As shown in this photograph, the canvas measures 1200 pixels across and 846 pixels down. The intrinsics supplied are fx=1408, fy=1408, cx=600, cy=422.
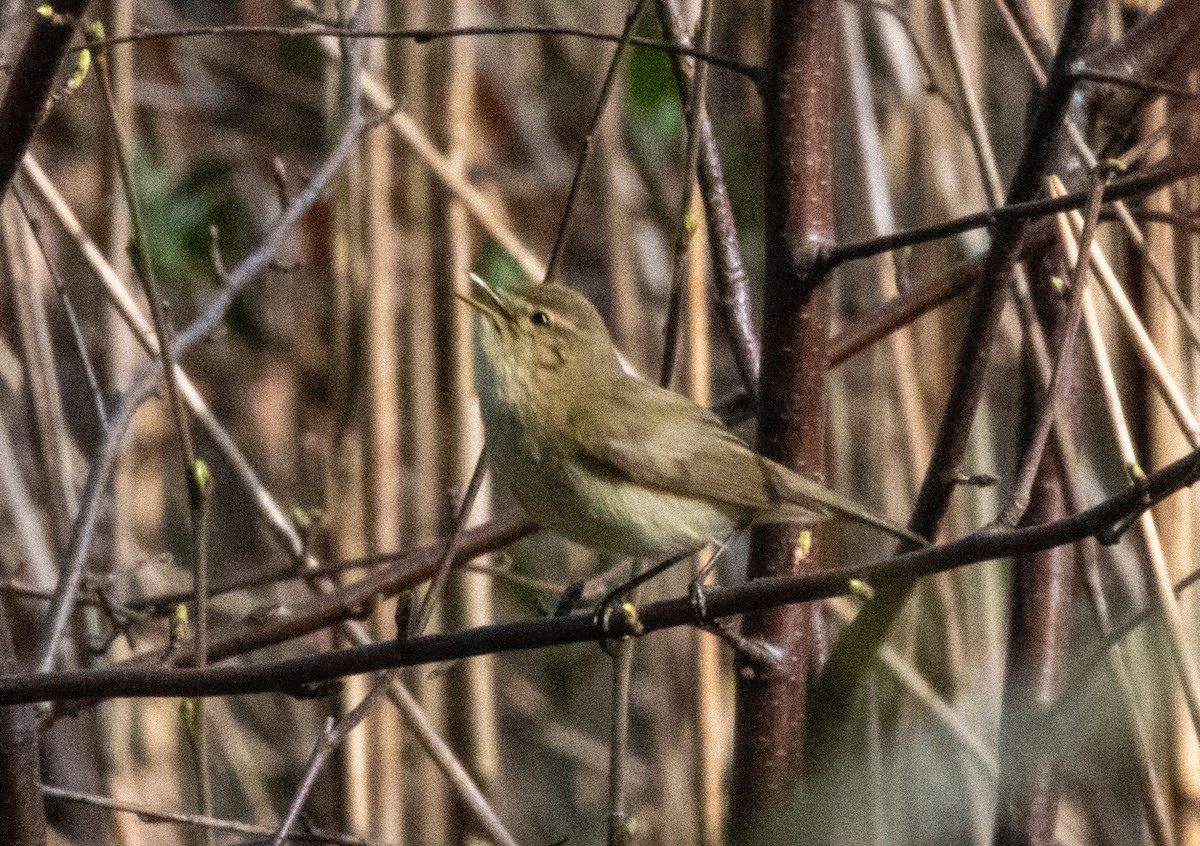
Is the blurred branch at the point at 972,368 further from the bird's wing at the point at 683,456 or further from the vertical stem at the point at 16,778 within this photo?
the vertical stem at the point at 16,778

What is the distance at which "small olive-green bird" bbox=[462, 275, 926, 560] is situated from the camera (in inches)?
76.0

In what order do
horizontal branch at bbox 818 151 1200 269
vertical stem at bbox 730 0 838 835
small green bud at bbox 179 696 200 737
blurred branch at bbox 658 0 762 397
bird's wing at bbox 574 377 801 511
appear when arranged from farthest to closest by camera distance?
bird's wing at bbox 574 377 801 511, blurred branch at bbox 658 0 762 397, vertical stem at bbox 730 0 838 835, small green bud at bbox 179 696 200 737, horizontal branch at bbox 818 151 1200 269

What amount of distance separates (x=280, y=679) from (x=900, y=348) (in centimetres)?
159

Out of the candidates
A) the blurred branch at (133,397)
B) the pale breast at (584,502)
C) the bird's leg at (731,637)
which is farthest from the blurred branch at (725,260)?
the blurred branch at (133,397)

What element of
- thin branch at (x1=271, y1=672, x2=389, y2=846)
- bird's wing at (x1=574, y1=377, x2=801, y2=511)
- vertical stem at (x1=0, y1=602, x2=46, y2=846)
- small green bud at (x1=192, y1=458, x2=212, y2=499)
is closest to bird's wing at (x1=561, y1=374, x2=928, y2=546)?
bird's wing at (x1=574, y1=377, x2=801, y2=511)

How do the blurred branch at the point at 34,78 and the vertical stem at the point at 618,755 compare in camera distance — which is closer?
the blurred branch at the point at 34,78

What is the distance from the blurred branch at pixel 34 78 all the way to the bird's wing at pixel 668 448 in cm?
89

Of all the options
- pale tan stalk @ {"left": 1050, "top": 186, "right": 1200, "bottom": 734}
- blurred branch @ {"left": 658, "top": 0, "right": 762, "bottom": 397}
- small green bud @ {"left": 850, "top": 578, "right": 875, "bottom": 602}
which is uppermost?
blurred branch @ {"left": 658, "top": 0, "right": 762, "bottom": 397}

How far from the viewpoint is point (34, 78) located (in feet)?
4.53

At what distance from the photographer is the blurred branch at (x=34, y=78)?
133 centimetres

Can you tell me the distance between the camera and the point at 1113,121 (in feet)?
6.83

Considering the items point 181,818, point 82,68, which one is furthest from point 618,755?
point 82,68

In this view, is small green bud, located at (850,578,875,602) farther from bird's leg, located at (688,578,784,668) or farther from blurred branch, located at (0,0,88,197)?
blurred branch, located at (0,0,88,197)

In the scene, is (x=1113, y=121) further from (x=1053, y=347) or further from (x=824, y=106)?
(x=824, y=106)
